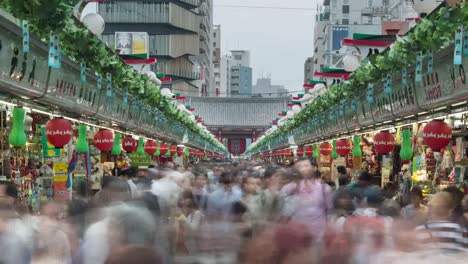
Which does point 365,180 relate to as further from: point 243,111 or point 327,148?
point 243,111

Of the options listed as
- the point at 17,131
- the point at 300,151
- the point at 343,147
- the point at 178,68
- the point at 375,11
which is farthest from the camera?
the point at 375,11

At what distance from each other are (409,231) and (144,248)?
8.27 ft

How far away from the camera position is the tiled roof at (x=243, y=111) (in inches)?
4323

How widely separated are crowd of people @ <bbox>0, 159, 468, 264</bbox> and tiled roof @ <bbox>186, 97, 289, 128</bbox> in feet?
323

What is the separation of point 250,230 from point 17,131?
3.88m

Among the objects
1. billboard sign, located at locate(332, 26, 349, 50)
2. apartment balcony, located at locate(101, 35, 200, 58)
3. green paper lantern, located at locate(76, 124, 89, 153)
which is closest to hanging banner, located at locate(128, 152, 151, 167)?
green paper lantern, located at locate(76, 124, 89, 153)

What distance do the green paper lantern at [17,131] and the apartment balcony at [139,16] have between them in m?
67.9

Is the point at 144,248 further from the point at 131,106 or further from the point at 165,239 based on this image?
the point at 131,106

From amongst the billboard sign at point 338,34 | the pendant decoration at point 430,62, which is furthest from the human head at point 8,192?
the billboard sign at point 338,34

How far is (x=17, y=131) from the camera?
10.5 m

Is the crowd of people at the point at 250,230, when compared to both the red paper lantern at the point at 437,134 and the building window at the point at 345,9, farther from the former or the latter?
the building window at the point at 345,9

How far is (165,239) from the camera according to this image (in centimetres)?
814

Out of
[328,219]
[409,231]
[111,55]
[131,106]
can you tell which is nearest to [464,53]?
[328,219]

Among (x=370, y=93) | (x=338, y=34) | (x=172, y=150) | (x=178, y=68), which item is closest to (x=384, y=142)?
(x=370, y=93)
